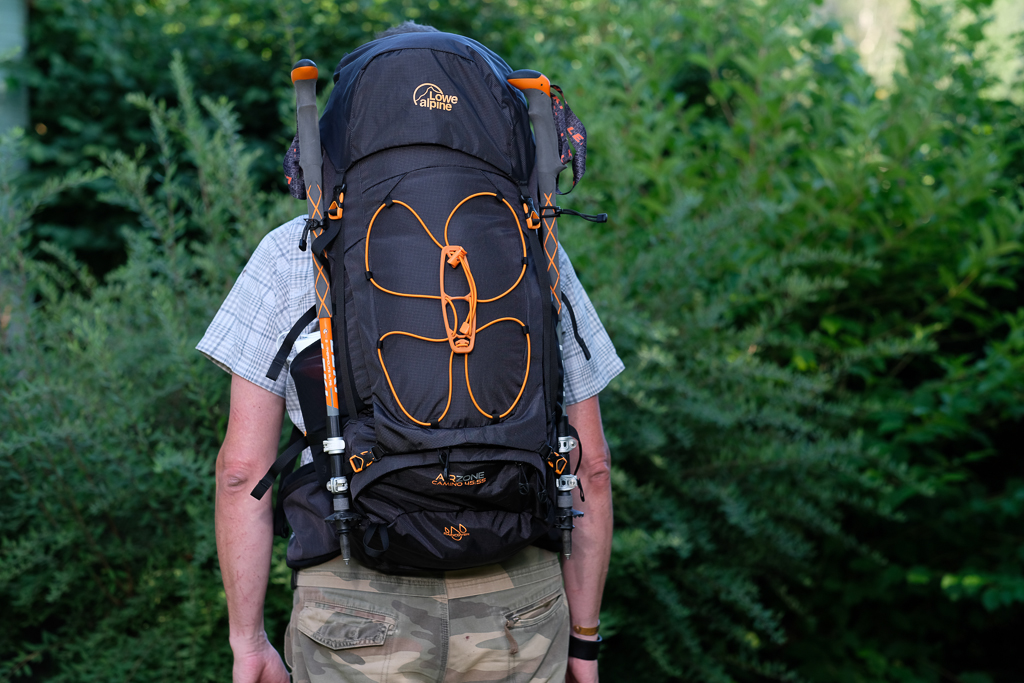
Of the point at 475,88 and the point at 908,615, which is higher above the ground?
the point at 475,88

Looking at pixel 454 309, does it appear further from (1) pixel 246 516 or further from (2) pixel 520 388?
(1) pixel 246 516

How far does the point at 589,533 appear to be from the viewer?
Result: 1949mm

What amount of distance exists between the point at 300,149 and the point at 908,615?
3598mm

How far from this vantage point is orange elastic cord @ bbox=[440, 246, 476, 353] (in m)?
1.50

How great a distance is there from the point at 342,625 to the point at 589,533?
0.60 m

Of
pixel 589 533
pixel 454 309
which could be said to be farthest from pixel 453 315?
pixel 589 533

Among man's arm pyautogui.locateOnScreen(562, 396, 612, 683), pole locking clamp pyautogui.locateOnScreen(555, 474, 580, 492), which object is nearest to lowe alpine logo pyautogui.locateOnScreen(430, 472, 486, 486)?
pole locking clamp pyautogui.locateOnScreen(555, 474, 580, 492)

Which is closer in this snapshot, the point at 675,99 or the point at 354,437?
the point at 354,437

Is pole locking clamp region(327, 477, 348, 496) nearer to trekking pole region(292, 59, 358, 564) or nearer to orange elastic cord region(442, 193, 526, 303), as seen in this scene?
trekking pole region(292, 59, 358, 564)

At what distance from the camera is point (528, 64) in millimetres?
5203

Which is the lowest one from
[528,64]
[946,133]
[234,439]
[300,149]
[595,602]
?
[595,602]

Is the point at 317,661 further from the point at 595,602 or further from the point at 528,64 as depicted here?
the point at 528,64

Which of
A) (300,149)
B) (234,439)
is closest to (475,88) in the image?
(300,149)

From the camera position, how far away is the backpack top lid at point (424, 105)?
62.8 inches
